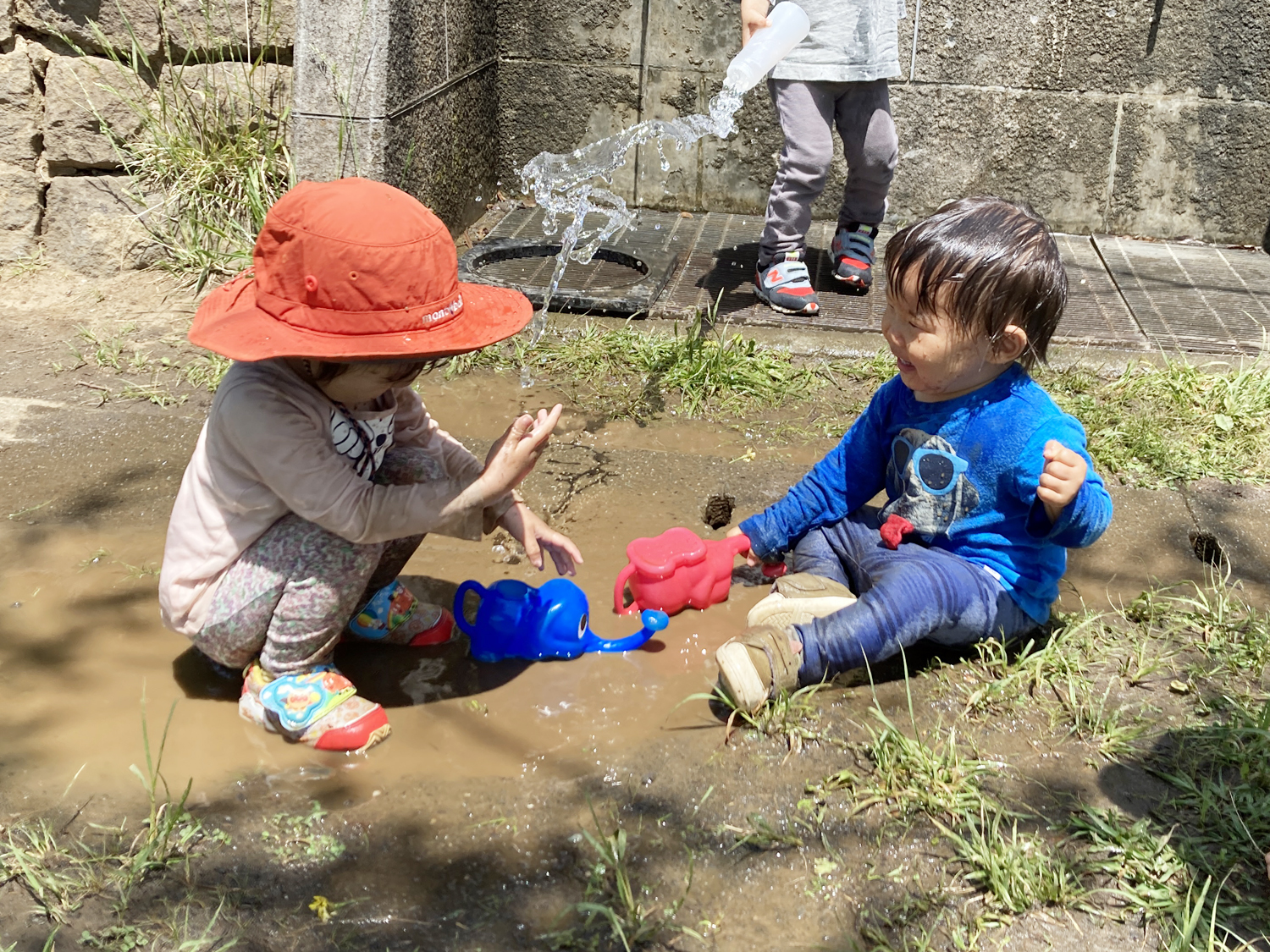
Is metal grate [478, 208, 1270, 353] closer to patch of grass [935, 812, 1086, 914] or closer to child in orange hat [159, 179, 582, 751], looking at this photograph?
child in orange hat [159, 179, 582, 751]

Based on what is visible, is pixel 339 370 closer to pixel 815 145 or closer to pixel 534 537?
pixel 534 537

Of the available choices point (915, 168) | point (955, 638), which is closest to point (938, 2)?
point (915, 168)

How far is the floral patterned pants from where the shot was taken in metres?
2.12

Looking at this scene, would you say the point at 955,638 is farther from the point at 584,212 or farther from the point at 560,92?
the point at 560,92

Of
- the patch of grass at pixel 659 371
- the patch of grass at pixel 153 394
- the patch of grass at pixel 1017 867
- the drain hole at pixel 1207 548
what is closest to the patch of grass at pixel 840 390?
the patch of grass at pixel 659 371

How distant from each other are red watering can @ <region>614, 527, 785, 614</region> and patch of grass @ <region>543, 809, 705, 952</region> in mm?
760

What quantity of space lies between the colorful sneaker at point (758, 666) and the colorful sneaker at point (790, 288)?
2.24 m

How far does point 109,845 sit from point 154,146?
10.5ft

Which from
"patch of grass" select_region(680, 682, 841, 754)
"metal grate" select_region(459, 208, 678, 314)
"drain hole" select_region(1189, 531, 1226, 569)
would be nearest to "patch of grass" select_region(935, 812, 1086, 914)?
"patch of grass" select_region(680, 682, 841, 754)

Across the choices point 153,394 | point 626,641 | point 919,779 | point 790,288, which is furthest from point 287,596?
point 790,288

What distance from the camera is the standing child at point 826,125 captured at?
4.16m

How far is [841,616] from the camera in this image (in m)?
2.30

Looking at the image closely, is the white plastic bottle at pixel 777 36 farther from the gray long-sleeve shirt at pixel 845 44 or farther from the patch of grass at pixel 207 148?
the patch of grass at pixel 207 148

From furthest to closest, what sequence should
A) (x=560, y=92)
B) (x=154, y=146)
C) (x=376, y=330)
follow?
(x=560, y=92) → (x=154, y=146) → (x=376, y=330)
